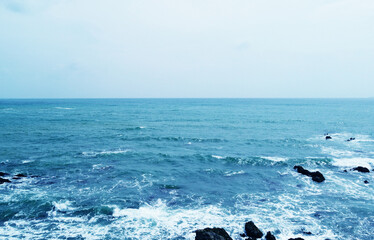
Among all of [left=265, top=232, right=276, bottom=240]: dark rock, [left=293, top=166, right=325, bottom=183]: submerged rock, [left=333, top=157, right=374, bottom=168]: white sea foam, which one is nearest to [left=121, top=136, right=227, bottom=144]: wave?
[left=293, top=166, right=325, bottom=183]: submerged rock

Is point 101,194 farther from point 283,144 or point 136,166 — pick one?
point 283,144

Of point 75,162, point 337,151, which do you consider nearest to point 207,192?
point 75,162

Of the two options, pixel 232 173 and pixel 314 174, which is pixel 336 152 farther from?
pixel 232 173

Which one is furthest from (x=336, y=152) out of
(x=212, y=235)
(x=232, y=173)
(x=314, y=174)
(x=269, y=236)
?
(x=212, y=235)

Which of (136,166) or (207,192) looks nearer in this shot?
(207,192)

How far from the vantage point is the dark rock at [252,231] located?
54.7 ft

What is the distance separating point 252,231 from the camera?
55.1 ft

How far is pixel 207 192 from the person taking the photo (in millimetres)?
23875

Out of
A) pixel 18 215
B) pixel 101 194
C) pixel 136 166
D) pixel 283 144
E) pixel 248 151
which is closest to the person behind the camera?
pixel 18 215

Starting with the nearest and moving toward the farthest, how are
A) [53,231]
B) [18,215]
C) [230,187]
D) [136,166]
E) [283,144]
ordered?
1. [53,231]
2. [18,215]
3. [230,187]
4. [136,166]
5. [283,144]

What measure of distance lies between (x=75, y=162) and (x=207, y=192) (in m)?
19.7

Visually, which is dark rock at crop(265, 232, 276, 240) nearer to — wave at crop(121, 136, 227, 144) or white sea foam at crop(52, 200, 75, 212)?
white sea foam at crop(52, 200, 75, 212)

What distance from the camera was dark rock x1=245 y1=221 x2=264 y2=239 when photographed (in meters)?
16.7

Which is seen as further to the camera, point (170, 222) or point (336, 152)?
point (336, 152)
